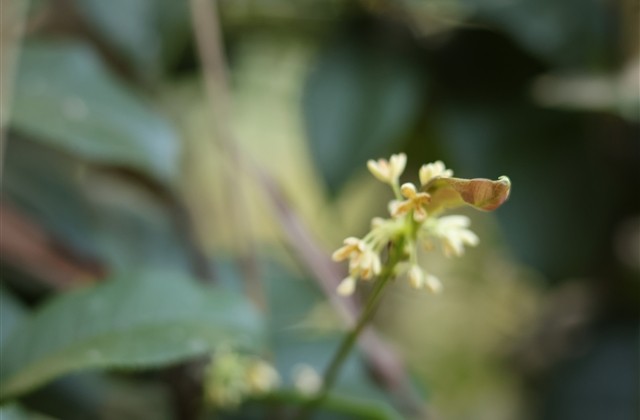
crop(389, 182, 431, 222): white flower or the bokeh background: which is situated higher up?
the bokeh background

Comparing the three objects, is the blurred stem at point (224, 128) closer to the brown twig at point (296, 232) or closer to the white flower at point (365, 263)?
the brown twig at point (296, 232)

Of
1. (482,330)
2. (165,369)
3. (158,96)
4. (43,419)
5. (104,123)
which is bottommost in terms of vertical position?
(43,419)

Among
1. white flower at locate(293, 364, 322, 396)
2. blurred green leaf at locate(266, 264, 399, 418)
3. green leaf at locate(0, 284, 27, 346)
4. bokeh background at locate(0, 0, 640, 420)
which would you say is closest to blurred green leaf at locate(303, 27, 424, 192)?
bokeh background at locate(0, 0, 640, 420)

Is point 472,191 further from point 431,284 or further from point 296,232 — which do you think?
point 296,232

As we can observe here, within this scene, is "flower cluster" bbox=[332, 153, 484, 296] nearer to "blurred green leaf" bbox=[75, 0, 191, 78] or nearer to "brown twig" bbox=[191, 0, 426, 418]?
"brown twig" bbox=[191, 0, 426, 418]

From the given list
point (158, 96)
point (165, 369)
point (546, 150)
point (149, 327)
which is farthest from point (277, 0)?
point (149, 327)

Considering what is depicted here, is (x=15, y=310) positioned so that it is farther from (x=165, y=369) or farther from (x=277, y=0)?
(x=277, y=0)
